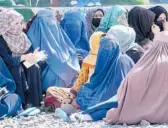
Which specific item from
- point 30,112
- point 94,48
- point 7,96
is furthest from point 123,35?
point 7,96

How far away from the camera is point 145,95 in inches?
198

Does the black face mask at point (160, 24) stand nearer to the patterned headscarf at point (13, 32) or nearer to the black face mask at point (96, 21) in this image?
the black face mask at point (96, 21)

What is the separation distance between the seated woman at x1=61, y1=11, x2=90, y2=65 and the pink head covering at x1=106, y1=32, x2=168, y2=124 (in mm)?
2409

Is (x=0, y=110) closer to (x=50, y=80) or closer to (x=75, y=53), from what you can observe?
(x=50, y=80)

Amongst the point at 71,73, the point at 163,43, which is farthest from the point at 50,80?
the point at 163,43

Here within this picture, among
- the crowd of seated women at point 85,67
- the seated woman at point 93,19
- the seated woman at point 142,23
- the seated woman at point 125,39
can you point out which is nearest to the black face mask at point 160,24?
the crowd of seated women at point 85,67

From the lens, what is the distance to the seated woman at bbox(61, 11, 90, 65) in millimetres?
7417

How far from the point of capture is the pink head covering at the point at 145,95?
496 cm

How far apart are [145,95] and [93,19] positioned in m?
3.19

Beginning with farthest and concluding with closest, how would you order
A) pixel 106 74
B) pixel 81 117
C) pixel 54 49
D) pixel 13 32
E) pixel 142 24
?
pixel 142 24
pixel 54 49
pixel 13 32
pixel 106 74
pixel 81 117

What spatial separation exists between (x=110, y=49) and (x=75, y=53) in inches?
61.5

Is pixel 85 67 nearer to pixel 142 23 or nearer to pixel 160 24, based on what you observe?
pixel 142 23

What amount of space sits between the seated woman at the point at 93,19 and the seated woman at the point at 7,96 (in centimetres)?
224

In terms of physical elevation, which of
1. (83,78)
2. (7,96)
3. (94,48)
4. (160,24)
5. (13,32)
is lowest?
(7,96)
